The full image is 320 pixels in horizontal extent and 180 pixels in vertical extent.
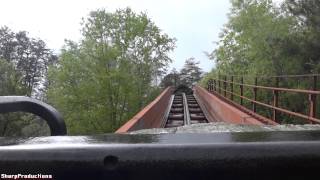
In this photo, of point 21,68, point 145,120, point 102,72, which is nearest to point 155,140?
point 145,120

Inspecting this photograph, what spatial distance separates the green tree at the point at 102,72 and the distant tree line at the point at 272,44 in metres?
6.90

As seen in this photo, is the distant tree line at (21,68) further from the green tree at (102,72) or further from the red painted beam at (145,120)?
the red painted beam at (145,120)

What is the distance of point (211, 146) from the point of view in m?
1.67

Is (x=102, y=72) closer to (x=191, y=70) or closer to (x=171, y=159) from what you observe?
(x=171, y=159)

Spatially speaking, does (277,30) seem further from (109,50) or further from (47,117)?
(47,117)

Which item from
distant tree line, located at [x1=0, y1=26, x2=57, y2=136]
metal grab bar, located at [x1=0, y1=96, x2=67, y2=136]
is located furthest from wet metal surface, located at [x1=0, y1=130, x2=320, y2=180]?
distant tree line, located at [x1=0, y1=26, x2=57, y2=136]

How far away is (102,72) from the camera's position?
47.5 meters

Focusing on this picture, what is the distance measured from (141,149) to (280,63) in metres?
39.0

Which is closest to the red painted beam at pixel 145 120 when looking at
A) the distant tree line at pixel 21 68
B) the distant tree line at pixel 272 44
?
the distant tree line at pixel 272 44

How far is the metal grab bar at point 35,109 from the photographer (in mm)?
2227

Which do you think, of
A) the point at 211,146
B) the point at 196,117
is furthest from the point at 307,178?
the point at 196,117

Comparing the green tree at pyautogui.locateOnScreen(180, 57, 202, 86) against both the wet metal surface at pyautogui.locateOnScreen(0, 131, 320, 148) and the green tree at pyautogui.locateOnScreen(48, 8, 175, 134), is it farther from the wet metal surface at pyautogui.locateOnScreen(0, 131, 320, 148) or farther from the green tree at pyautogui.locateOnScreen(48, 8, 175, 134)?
the wet metal surface at pyautogui.locateOnScreen(0, 131, 320, 148)

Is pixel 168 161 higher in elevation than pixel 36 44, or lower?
lower

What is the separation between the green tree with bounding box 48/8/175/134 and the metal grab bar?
142 ft
